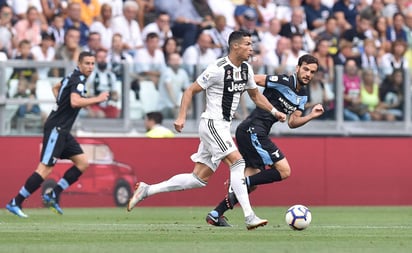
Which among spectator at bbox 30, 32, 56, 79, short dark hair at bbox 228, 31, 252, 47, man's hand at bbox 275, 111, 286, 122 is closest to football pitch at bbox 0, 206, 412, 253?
man's hand at bbox 275, 111, 286, 122

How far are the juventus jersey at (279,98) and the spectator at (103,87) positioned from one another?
6.42 meters

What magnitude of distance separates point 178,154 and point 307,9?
574 centimetres

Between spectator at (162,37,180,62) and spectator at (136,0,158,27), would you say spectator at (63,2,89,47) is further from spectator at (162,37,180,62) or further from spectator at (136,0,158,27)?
spectator at (162,37,180,62)

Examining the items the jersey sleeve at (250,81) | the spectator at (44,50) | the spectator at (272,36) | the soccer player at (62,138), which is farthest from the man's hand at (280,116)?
the spectator at (272,36)

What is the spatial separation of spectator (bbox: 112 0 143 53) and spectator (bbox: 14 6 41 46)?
5.53 ft

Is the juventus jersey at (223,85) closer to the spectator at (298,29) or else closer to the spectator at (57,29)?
the spectator at (57,29)

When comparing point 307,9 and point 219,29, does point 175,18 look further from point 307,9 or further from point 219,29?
point 307,9

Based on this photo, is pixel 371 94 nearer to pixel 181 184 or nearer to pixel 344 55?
pixel 344 55

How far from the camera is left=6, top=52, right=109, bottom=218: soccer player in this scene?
55.7 feet

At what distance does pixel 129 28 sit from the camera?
911 inches

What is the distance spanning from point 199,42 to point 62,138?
6.11 meters

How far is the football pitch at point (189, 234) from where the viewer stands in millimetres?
10883

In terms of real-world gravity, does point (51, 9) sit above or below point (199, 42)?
above

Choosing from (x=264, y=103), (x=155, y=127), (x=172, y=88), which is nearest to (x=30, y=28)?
(x=172, y=88)
